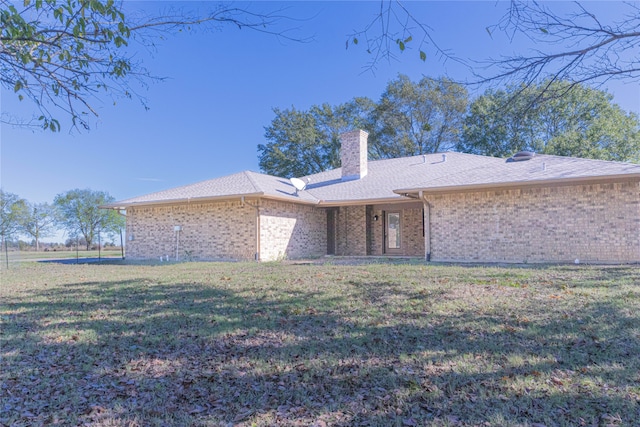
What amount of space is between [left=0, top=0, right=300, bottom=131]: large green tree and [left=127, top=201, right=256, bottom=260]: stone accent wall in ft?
28.8

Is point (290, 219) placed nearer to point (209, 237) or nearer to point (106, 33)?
point (209, 237)

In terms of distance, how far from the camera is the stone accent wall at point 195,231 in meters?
13.3

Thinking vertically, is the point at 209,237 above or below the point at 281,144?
below

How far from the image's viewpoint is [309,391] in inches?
110

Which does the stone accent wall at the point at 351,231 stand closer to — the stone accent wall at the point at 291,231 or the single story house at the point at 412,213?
the single story house at the point at 412,213

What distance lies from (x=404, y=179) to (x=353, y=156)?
10.0 feet

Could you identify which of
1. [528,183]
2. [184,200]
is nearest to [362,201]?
[528,183]

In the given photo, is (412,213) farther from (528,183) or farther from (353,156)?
(528,183)

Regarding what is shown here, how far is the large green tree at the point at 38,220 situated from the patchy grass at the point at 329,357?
22.7 metres

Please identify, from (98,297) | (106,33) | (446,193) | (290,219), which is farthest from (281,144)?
(106,33)

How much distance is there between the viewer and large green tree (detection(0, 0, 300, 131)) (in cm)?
375

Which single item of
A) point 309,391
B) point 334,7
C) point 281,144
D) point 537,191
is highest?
point 281,144

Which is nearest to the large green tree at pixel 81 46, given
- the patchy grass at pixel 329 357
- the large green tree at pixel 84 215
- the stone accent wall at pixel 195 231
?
the patchy grass at pixel 329 357

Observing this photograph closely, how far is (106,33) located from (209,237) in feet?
35.2
